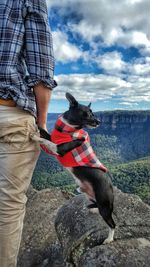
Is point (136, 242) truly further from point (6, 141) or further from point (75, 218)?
point (6, 141)

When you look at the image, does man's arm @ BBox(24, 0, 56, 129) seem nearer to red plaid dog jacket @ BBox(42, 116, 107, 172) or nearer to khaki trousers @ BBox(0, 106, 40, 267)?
khaki trousers @ BBox(0, 106, 40, 267)

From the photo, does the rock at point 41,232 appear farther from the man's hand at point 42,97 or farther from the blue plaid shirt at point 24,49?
the blue plaid shirt at point 24,49

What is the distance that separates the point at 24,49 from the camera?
3.79m

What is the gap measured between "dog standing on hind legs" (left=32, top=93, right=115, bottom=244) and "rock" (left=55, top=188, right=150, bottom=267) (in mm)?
301

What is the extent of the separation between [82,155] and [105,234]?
1.75m

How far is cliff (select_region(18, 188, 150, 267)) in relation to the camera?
5332 mm

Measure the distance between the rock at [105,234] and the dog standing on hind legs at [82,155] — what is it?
0.99 feet

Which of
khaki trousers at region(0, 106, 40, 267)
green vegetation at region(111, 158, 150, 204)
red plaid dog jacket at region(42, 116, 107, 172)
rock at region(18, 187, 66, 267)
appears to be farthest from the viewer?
green vegetation at region(111, 158, 150, 204)

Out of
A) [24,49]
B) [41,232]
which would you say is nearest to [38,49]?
[24,49]

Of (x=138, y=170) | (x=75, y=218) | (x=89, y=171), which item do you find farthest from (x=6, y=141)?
(x=138, y=170)

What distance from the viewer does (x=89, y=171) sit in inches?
205

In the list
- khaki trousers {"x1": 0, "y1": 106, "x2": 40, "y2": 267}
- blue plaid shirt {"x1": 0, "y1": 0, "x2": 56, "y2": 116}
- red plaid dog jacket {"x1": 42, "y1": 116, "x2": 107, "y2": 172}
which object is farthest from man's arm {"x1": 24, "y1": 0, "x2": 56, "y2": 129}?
red plaid dog jacket {"x1": 42, "y1": 116, "x2": 107, "y2": 172}

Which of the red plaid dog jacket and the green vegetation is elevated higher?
the red plaid dog jacket

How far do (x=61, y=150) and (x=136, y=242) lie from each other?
2.09m
